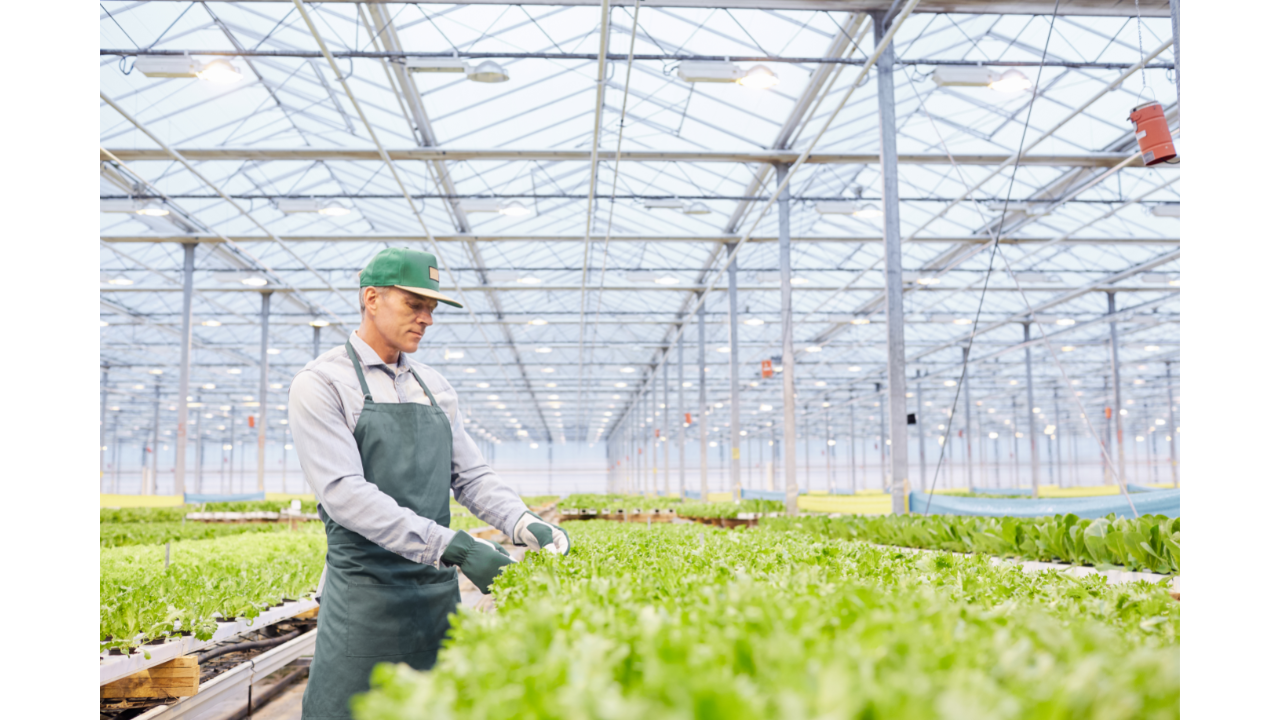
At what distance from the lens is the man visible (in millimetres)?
2393

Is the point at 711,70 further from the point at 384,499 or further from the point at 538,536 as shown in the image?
the point at 384,499

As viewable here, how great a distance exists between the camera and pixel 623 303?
80.4 feet

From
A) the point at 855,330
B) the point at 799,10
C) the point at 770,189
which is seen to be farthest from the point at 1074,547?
the point at 855,330

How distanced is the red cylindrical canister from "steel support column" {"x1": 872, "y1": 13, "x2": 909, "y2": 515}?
4.74 metres

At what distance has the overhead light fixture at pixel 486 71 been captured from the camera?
9320 mm

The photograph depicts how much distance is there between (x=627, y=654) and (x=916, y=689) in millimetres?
495

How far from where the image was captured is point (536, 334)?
2867 cm

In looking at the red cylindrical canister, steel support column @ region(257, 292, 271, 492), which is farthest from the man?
steel support column @ region(257, 292, 271, 492)

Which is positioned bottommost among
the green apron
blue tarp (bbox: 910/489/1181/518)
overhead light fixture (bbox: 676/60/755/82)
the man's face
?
blue tarp (bbox: 910/489/1181/518)

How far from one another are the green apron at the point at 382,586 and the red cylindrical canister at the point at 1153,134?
4383 millimetres

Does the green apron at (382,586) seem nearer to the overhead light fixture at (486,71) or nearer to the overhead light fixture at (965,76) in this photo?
the overhead light fixture at (486,71)

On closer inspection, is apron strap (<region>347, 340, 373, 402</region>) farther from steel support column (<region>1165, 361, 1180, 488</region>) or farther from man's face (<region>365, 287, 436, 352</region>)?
steel support column (<region>1165, 361, 1180, 488</region>)

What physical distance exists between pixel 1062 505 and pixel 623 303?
58.2 feet
